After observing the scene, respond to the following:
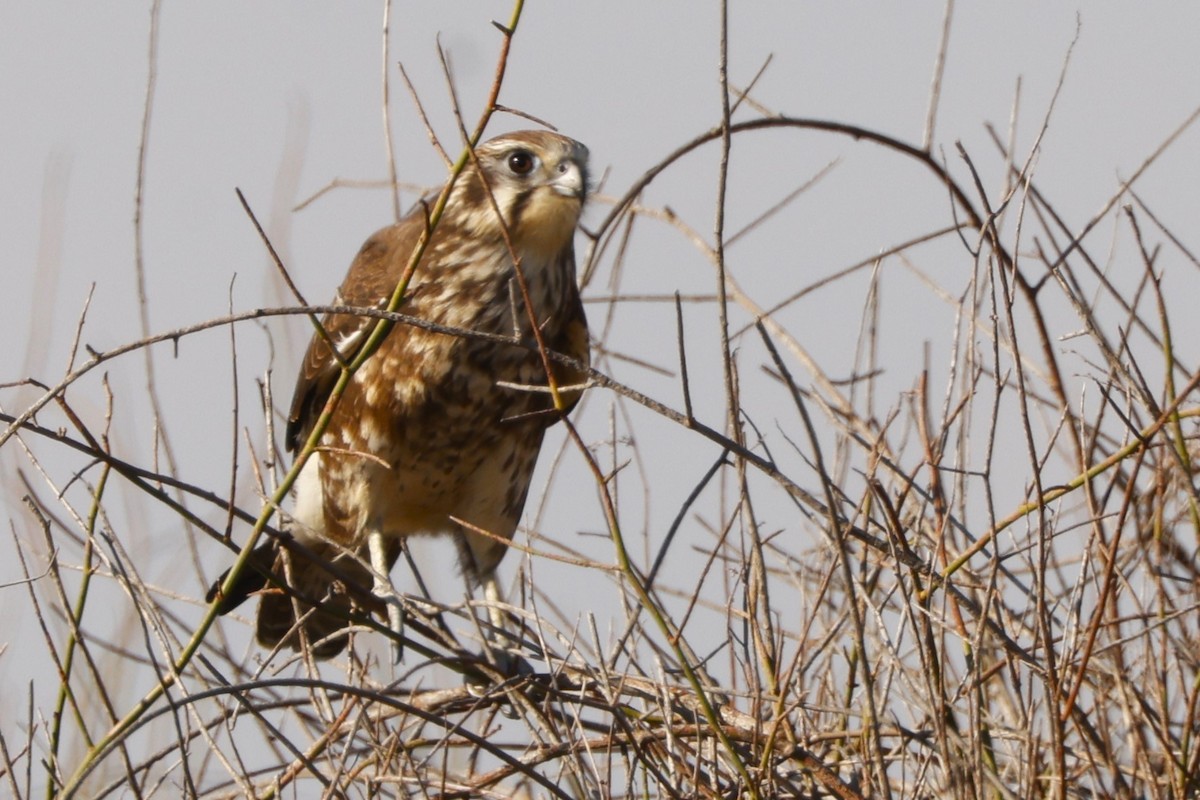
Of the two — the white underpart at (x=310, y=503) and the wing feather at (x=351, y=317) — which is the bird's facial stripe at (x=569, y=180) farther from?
the white underpart at (x=310, y=503)

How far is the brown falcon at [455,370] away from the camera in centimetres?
416

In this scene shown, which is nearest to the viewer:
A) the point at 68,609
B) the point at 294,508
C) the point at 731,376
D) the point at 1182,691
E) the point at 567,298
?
the point at 731,376

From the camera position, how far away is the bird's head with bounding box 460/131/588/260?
4270mm

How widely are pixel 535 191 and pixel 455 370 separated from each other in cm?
56

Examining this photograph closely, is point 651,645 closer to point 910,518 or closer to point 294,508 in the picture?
point 910,518

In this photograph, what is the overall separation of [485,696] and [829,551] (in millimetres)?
785

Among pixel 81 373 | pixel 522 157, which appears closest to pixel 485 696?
pixel 81 373

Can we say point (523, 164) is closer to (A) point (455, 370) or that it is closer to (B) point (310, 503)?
(A) point (455, 370)

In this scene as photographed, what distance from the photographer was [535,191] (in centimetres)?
430

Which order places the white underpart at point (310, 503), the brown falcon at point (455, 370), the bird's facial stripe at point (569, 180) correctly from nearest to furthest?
the brown falcon at point (455, 370) → the bird's facial stripe at point (569, 180) → the white underpart at point (310, 503)

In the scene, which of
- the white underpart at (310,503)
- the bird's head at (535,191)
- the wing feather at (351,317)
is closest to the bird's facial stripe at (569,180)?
the bird's head at (535,191)

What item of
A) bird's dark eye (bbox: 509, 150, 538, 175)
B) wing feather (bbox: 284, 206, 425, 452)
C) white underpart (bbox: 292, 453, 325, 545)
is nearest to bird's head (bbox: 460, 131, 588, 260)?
bird's dark eye (bbox: 509, 150, 538, 175)

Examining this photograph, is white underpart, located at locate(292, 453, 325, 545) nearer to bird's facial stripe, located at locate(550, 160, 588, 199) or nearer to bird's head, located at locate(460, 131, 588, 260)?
bird's head, located at locate(460, 131, 588, 260)

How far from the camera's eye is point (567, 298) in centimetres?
435
